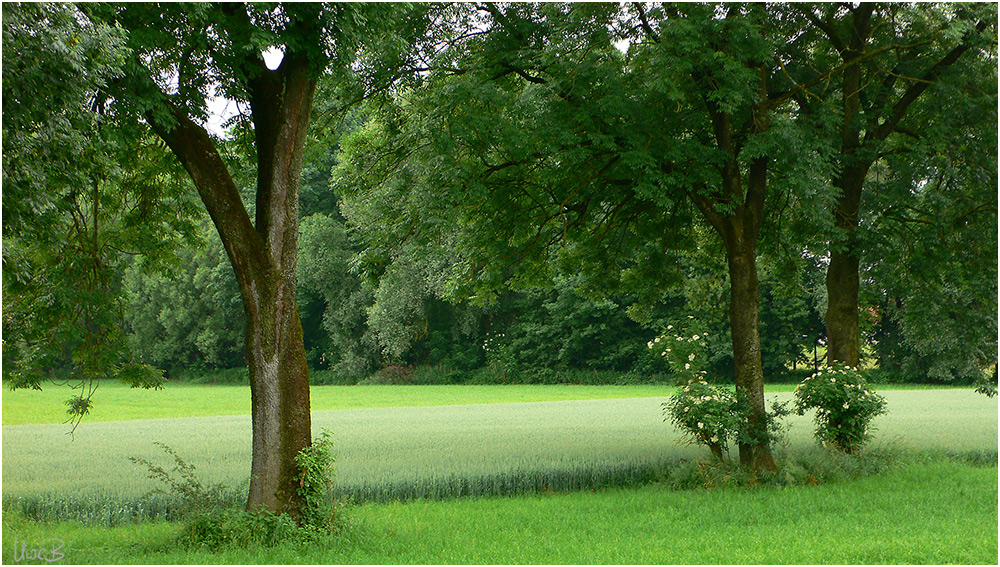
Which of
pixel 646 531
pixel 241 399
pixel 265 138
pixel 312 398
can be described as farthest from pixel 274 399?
pixel 241 399

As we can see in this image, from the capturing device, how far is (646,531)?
9289 mm

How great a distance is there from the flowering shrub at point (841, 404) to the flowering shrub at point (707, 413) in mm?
1239

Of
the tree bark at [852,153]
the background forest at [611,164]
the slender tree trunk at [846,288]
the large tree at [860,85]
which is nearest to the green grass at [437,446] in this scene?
the slender tree trunk at [846,288]

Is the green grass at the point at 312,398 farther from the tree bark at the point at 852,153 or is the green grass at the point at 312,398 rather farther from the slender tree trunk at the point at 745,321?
the slender tree trunk at the point at 745,321

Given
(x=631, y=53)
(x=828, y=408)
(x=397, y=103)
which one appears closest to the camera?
(x=828, y=408)

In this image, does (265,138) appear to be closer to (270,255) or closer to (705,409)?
(270,255)

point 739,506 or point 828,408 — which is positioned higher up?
point 828,408

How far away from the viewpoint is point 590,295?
1611 cm

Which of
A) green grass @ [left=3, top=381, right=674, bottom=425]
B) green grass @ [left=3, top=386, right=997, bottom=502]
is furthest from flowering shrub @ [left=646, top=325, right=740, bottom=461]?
green grass @ [left=3, top=381, right=674, bottom=425]

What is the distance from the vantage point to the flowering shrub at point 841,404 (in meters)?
12.2

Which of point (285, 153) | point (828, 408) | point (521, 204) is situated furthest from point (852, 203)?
point (285, 153)

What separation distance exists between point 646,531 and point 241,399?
33.5 metres

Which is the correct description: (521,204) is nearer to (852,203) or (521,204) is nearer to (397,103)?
(397,103)

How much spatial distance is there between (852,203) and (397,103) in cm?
845
